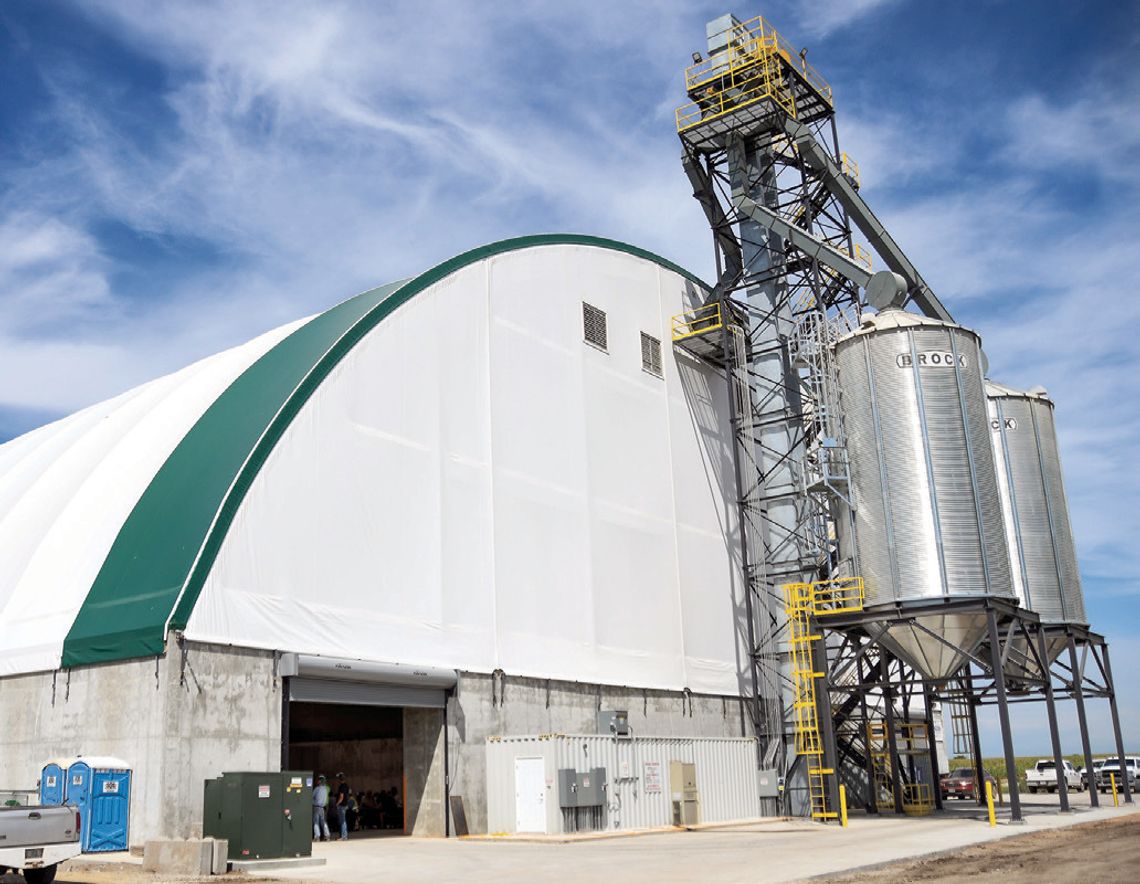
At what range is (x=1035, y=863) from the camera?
63.3 ft

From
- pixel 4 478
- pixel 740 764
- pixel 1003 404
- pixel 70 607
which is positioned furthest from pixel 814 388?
pixel 4 478

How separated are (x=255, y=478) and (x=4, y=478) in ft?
52.2

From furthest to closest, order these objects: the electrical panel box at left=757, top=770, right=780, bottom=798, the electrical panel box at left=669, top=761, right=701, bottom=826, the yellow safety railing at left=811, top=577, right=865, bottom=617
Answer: the electrical panel box at left=757, top=770, right=780, bottom=798 < the yellow safety railing at left=811, top=577, right=865, bottom=617 < the electrical panel box at left=669, top=761, right=701, bottom=826

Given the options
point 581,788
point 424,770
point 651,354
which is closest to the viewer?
point 581,788

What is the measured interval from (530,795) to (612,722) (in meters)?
5.35

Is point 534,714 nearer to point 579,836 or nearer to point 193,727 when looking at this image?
point 579,836

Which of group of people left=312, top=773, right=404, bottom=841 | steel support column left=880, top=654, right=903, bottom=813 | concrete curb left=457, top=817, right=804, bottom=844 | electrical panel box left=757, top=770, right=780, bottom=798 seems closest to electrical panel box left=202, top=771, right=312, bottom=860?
concrete curb left=457, top=817, right=804, bottom=844

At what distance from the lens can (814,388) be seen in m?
36.2

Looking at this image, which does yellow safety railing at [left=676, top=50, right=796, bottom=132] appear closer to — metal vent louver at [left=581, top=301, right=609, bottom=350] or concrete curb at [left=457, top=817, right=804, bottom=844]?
metal vent louver at [left=581, top=301, right=609, bottom=350]

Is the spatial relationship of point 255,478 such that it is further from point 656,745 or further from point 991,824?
point 991,824

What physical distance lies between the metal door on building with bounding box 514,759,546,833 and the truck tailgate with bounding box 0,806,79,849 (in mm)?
12711

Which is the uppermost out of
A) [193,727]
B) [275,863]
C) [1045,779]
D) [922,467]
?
[922,467]

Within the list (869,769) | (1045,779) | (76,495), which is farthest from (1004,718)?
(1045,779)

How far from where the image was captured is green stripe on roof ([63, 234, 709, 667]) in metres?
24.5
